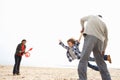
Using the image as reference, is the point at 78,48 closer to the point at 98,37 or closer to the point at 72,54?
the point at 72,54

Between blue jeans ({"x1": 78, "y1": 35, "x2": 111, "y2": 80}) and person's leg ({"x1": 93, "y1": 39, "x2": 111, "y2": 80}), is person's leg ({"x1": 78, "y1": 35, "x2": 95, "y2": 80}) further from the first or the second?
person's leg ({"x1": 93, "y1": 39, "x2": 111, "y2": 80})

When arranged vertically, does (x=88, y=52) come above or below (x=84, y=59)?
above

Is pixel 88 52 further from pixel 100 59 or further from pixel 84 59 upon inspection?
pixel 100 59

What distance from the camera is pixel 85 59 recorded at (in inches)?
315

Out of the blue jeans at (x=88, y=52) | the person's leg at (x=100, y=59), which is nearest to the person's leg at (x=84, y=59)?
the blue jeans at (x=88, y=52)

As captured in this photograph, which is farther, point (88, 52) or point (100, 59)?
point (100, 59)

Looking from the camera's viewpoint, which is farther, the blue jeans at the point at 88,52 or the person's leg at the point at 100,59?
the person's leg at the point at 100,59

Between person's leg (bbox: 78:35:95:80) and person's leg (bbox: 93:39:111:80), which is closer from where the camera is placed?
person's leg (bbox: 78:35:95:80)

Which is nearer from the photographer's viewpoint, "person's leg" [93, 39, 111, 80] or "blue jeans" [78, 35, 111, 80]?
"blue jeans" [78, 35, 111, 80]

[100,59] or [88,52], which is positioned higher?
[88,52]

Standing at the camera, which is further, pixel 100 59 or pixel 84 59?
pixel 100 59

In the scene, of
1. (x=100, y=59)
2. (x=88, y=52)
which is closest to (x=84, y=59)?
(x=88, y=52)

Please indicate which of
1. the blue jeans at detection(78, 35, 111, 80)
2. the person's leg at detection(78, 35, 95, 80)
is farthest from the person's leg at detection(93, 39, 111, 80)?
the person's leg at detection(78, 35, 95, 80)

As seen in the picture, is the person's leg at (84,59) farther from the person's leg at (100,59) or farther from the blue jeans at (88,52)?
the person's leg at (100,59)
